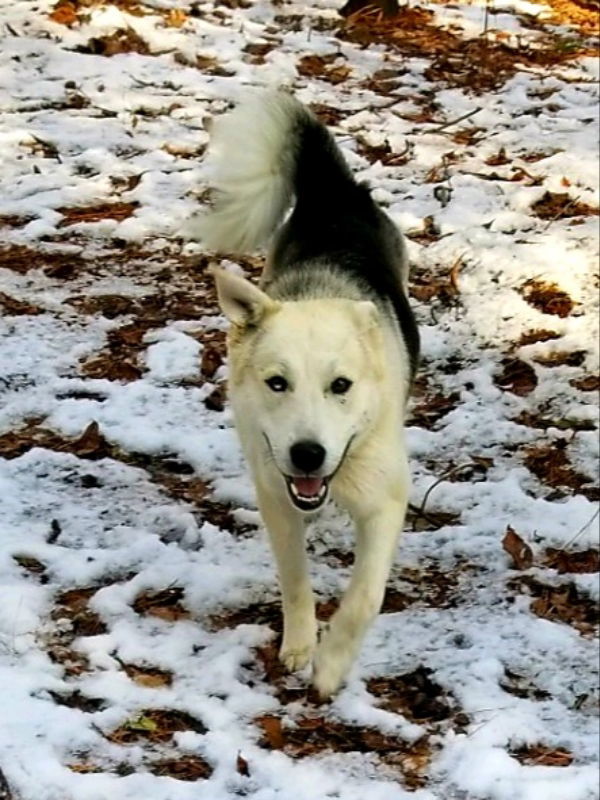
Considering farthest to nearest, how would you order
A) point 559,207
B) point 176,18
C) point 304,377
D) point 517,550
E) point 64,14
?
point 176,18, point 64,14, point 559,207, point 517,550, point 304,377

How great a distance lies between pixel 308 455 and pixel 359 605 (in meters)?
0.55

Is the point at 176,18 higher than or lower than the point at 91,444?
higher

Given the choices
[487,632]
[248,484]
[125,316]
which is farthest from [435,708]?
[125,316]

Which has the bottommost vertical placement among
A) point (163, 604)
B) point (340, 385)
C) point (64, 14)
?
point (163, 604)

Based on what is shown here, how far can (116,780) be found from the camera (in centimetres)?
317

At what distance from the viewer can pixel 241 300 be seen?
141 inches

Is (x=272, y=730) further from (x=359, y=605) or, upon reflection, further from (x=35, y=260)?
(x=35, y=260)

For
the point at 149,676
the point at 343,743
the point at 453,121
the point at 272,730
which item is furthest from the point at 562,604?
the point at 453,121

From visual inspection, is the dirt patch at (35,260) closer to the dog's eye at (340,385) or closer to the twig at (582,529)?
the twig at (582,529)

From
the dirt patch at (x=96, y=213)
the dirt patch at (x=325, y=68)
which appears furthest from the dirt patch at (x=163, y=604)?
the dirt patch at (x=325, y=68)

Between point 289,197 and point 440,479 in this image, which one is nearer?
point 440,479

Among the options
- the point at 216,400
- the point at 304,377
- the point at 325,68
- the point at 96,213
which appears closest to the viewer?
the point at 304,377

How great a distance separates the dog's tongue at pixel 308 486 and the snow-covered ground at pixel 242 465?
0.65m

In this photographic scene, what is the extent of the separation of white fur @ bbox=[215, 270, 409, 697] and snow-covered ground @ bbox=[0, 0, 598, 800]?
18 centimetres
